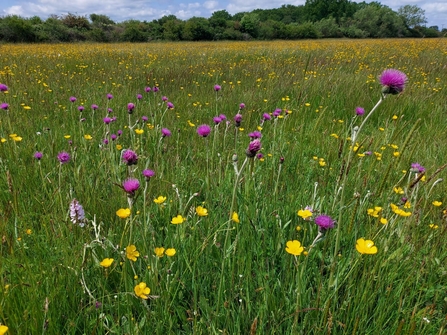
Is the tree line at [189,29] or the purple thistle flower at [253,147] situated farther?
the tree line at [189,29]

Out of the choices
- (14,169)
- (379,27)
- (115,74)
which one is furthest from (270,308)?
(379,27)

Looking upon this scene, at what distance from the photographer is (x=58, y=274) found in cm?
116

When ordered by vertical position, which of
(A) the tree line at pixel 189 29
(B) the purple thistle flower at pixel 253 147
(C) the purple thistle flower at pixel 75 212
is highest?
(A) the tree line at pixel 189 29

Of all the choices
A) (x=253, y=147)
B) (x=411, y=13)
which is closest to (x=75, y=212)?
(x=253, y=147)

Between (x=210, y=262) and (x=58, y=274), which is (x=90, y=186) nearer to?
(x=58, y=274)

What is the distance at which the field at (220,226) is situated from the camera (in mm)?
1039

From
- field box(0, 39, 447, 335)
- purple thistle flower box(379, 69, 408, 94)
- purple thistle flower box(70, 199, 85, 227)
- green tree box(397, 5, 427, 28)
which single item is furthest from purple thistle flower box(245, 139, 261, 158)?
green tree box(397, 5, 427, 28)

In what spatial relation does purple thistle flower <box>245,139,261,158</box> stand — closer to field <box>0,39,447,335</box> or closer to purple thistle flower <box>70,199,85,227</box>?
field <box>0,39,447,335</box>

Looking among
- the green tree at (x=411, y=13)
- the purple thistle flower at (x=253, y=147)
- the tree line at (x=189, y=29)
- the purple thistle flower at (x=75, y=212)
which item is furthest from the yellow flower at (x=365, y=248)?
A: the green tree at (x=411, y=13)

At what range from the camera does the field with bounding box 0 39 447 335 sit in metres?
1.04

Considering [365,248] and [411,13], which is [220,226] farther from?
[411,13]

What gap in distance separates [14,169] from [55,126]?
2.82ft

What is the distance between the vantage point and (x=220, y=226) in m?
1.27

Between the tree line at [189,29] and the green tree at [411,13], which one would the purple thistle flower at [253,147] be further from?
the green tree at [411,13]
